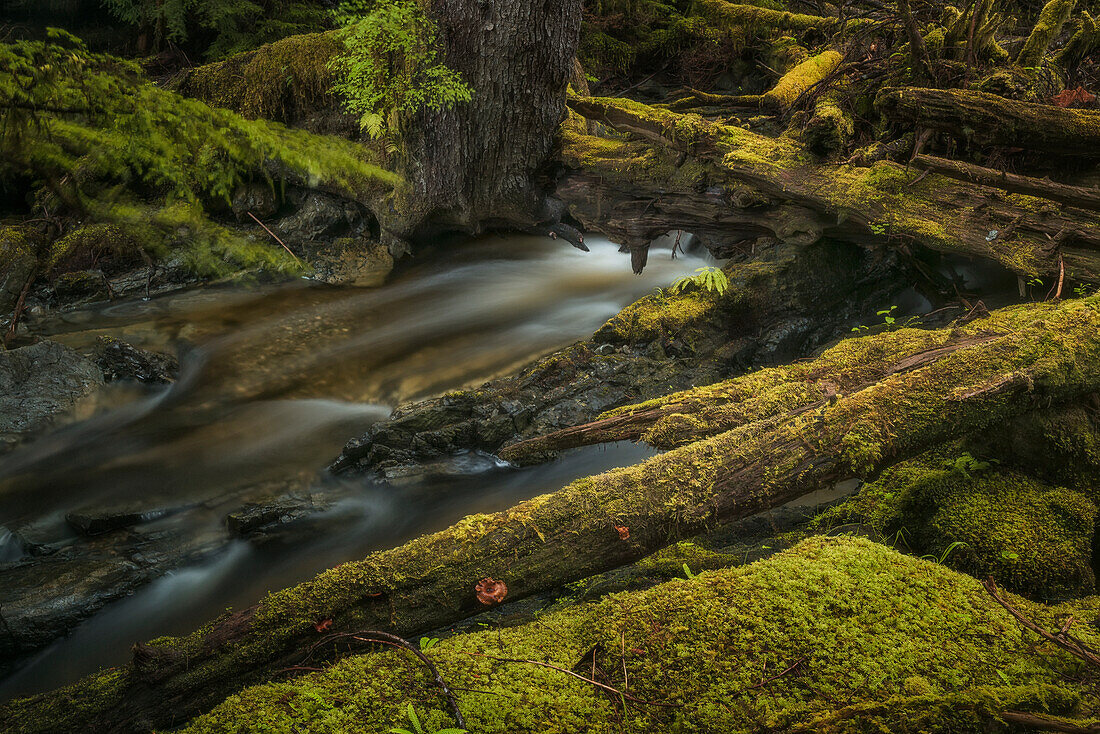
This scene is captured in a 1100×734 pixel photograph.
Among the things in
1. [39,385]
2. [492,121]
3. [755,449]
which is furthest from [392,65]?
[755,449]

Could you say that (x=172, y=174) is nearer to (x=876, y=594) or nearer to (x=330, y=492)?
(x=330, y=492)

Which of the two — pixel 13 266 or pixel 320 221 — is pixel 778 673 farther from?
pixel 13 266

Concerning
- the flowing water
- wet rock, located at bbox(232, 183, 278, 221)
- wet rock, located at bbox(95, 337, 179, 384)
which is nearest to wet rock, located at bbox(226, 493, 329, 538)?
the flowing water

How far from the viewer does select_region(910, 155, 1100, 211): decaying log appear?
4309mm

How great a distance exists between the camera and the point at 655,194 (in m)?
7.28

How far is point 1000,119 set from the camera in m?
4.99

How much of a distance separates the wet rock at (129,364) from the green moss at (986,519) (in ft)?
21.4

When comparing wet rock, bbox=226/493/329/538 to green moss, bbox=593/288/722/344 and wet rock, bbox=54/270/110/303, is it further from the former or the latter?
wet rock, bbox=54/270/110/303

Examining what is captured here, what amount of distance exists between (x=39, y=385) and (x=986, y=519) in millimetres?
7820

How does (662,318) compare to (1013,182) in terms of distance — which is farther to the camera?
(662,318)

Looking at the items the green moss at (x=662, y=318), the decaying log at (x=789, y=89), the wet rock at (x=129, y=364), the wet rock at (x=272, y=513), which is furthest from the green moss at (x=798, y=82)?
the wet rock at (x=129, y=364)

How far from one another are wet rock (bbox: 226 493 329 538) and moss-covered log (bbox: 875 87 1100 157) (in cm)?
605

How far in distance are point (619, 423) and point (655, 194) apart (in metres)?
4.25

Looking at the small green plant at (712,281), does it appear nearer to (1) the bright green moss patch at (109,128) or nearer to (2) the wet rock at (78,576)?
(1) the bright green moss patch at (109,128)
